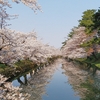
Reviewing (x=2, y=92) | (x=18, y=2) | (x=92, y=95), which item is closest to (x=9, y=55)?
(x=2, y=92)

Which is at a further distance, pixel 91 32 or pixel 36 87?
pixel 91 32

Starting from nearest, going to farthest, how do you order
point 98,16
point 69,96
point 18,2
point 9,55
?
point 18,2 < point 9,55 < point 69,96 < point 98,16

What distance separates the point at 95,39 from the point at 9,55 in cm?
4234

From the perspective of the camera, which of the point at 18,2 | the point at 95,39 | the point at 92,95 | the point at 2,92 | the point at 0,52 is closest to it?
the point at 18,2

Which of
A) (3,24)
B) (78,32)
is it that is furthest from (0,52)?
(78,32)

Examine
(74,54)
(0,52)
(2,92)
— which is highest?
(0,52)

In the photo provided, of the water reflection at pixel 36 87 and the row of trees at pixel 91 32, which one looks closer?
the water reflection at pixel 36 87

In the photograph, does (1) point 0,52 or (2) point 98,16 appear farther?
(2) point 98,16

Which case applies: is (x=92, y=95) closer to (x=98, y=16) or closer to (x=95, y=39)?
(x=98, y=16)

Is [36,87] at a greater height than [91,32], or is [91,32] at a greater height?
[91,32]

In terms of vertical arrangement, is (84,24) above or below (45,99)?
above

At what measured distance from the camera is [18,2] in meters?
8.02

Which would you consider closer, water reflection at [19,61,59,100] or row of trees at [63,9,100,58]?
water reflection at [19,61,59,100]

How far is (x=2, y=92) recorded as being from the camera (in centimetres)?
928
